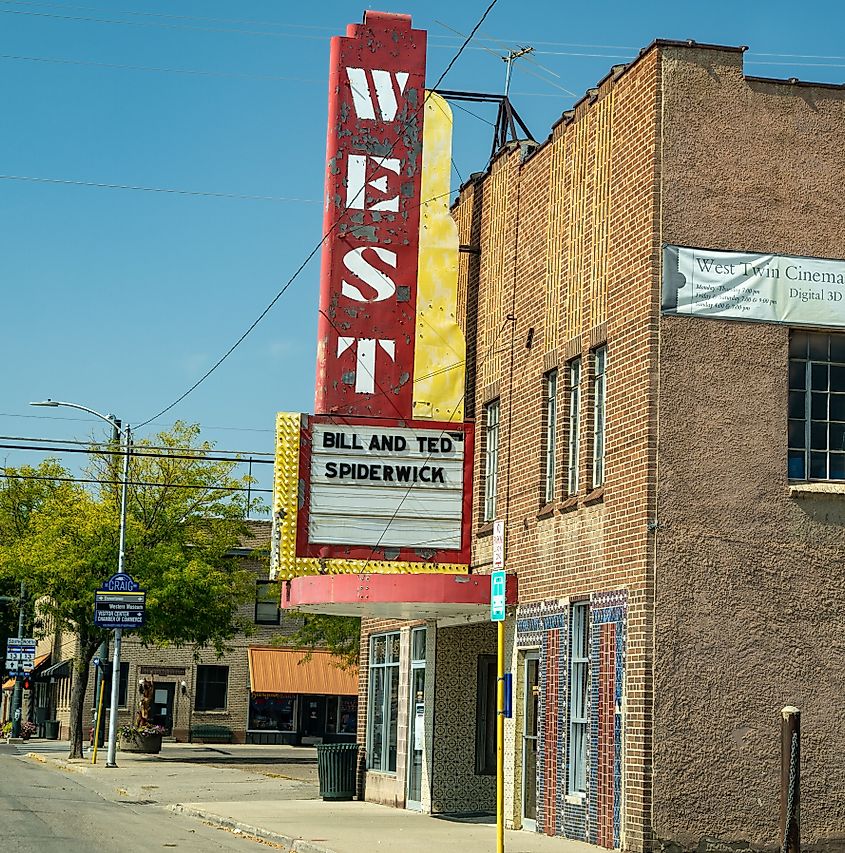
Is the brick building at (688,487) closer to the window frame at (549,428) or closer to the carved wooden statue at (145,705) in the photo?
the window frame at (549,428)

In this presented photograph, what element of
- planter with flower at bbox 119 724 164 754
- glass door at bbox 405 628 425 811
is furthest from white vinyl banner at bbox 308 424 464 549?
planter with flower at bbox 119 724 164 754

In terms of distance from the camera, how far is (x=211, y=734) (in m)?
62.5

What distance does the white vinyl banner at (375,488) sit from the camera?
22203mm

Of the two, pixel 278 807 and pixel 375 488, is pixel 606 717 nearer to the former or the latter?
pixel 375 488

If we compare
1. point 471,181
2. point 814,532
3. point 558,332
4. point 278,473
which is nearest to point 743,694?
point 814,532

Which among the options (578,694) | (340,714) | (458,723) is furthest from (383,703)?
(340,714)

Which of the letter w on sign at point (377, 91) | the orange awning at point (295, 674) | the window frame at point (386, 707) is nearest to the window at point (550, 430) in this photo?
the letter w on sign at point (377, 91)

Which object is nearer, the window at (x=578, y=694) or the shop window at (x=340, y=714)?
the window at (x=578, y=694)

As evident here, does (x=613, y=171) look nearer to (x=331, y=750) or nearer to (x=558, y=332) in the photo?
(x=558, y=332)

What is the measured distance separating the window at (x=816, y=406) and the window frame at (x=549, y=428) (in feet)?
12.9

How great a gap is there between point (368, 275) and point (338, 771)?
31.4 ft

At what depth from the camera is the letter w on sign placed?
23.2 m

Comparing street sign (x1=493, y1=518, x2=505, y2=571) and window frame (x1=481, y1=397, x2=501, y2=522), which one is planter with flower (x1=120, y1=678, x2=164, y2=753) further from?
street sign (x1=493, y1=518, x2=505, y2=571)

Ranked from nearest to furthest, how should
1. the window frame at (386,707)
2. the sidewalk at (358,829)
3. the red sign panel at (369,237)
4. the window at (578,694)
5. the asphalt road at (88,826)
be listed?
the sidewalk at (358,829)
the asphalt road at (88,826)
the window at (578,694)
the red sign panel at (369,237)
the window frame at (386,707)
